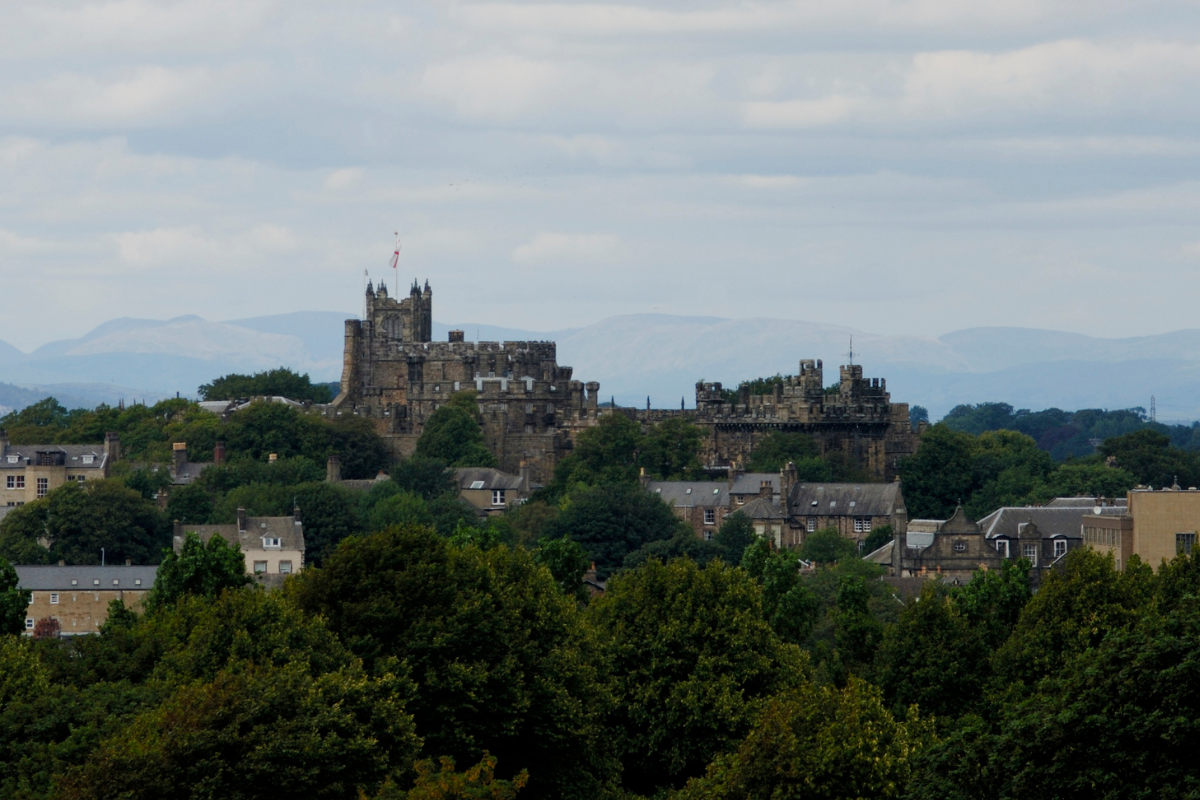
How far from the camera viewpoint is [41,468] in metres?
131

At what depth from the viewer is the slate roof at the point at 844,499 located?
122 metres

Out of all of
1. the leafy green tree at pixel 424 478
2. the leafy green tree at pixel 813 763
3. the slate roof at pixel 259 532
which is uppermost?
the leafy green tree at pixel 424 478

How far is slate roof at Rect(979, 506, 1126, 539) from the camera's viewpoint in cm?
10656

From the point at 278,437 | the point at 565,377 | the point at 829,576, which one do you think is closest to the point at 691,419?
the point at 565,377

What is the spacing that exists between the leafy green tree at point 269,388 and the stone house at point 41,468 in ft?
101

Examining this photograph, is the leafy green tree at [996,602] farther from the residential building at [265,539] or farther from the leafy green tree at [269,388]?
the leafy green tree at [269,388]

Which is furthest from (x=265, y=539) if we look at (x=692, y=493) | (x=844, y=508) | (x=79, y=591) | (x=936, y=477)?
(x=936, y=477)

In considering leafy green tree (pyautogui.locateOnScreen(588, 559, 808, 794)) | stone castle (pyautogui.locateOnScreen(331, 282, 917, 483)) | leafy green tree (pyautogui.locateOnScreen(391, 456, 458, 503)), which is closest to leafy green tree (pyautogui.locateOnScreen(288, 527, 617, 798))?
leafy green tree (pyautogui.locateOnScreen(588, 559, 808, 794))

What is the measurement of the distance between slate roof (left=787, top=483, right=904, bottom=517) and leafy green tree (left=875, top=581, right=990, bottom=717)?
176 feet

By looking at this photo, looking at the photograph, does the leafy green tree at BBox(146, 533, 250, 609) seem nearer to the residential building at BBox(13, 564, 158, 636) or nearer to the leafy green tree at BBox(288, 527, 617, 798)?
the leafy green tree at BBox(288, 527, 617, 798)

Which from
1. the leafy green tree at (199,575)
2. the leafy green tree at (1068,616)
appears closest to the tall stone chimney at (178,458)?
the leafy green tree at (199,575)

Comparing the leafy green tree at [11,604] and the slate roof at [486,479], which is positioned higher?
the slate roof at [486,479]

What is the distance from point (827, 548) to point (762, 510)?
8.88m

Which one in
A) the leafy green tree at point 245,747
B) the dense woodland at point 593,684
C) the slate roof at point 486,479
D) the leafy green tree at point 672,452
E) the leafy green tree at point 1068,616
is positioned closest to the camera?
the dense woodland at point 593,684
